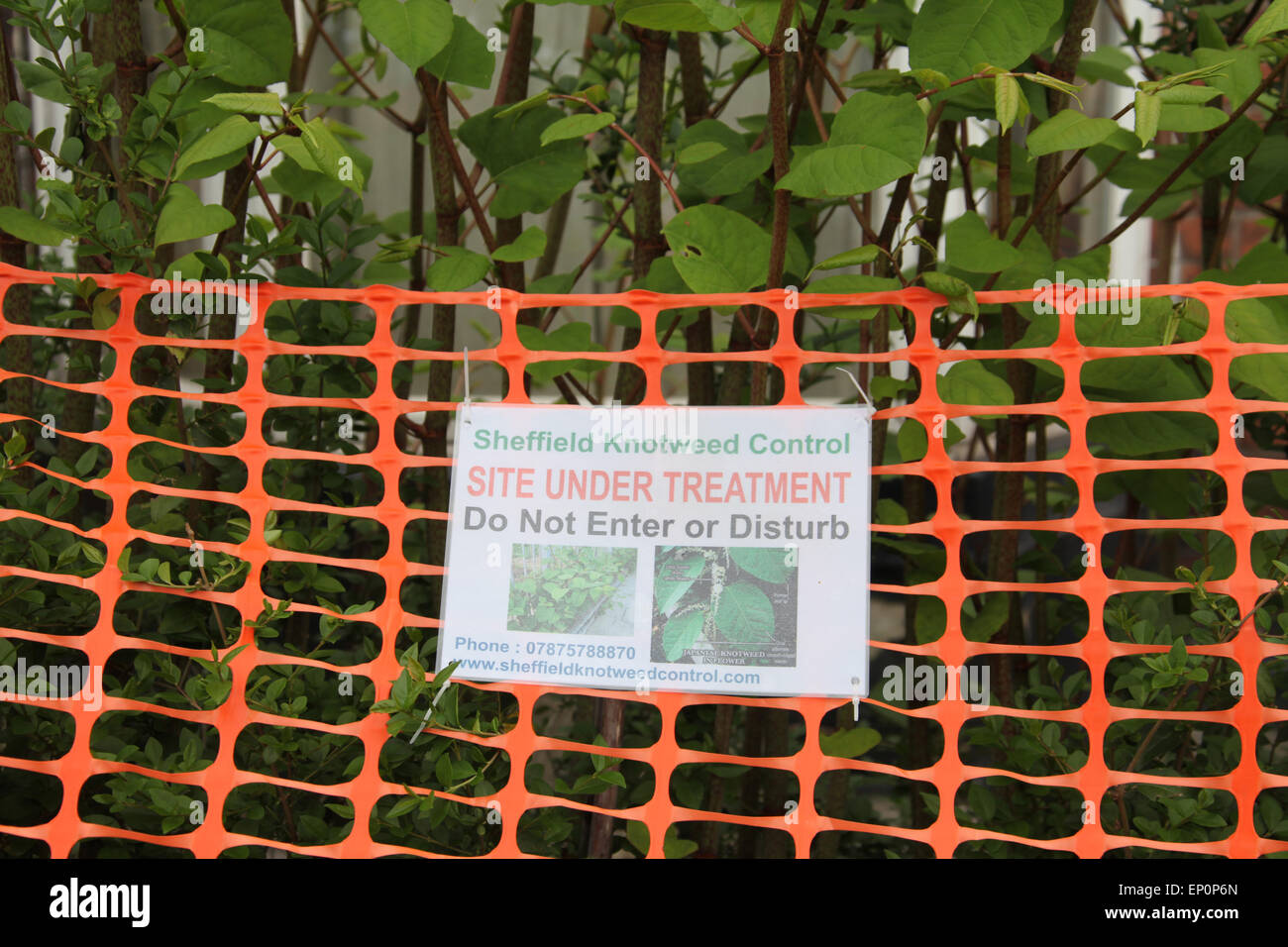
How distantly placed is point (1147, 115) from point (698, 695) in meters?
0.43

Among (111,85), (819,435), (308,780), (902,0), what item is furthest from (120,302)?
(902,0)

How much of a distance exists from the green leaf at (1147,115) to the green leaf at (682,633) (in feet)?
1.23

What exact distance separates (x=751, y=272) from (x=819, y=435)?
4.7 inches

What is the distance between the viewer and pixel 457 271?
27.0 inches

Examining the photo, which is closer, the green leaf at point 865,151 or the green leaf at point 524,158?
the green leaf at point 865,151

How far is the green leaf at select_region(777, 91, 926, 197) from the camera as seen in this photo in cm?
57

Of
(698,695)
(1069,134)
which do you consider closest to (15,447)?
(698,695)

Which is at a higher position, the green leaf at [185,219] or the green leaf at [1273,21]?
the green leaf at [1273,21]

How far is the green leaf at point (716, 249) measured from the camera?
631 millimetres

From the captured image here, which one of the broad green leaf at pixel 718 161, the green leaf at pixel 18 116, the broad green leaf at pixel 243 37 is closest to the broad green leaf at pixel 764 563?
the broad green leaf at pixel 718 161

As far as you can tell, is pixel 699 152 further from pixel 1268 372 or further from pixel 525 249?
pixel 1268 372

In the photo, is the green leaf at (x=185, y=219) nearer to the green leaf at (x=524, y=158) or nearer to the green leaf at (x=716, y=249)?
the green leaf at (x=524, y=158)

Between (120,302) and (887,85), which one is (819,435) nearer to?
(887,85)

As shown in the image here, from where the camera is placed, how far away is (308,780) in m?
0.71
